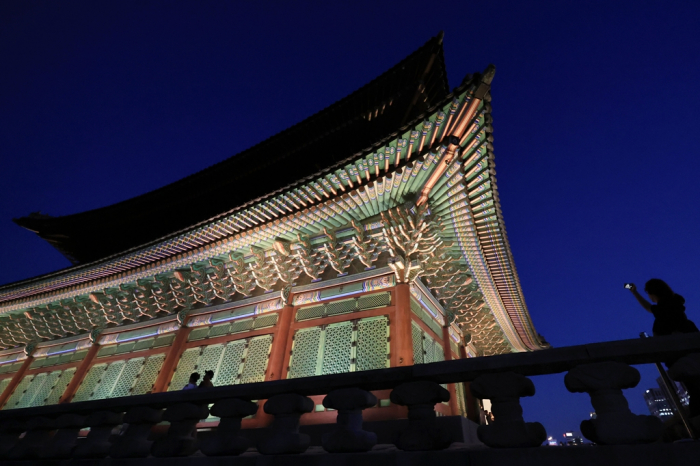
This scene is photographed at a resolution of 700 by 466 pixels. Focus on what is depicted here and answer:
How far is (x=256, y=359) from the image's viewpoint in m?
8.45

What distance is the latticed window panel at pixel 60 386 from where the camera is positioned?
1094 cm

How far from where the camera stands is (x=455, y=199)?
7254mm

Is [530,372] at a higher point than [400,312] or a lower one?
lower

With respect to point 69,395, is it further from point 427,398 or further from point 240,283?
point 427,398

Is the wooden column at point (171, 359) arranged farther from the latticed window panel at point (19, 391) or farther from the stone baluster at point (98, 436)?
the latticed window panel at point (19, 391)

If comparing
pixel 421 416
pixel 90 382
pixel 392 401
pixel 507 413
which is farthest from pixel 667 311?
pixel 90 382

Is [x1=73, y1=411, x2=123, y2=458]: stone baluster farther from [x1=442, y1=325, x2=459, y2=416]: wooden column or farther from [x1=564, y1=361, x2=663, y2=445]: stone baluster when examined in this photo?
[x1=442, y1=325, x2=459, y2=416]: wooden column

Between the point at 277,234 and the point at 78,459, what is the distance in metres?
5.64

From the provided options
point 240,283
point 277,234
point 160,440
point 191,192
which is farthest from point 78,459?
point 191,192

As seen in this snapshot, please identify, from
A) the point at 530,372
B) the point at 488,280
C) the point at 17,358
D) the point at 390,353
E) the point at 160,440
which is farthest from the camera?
the point at 17,358

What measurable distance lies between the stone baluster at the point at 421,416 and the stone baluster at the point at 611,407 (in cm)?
82

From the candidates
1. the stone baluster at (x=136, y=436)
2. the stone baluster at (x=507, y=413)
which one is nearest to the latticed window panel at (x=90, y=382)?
the stone baluster at (x=136, y=436)

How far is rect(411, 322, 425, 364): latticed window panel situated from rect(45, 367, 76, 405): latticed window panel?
11005 mm

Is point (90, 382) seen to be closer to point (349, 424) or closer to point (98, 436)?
point (98, 436)
